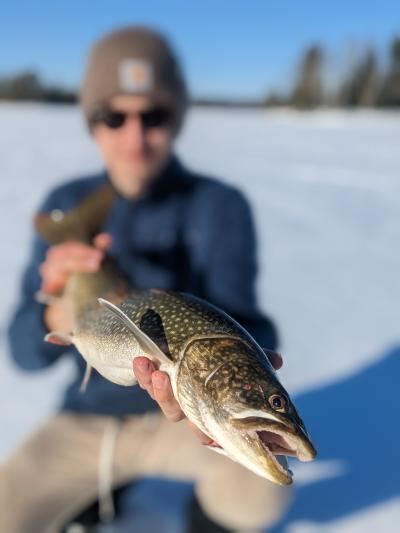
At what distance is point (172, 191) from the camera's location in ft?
7.75

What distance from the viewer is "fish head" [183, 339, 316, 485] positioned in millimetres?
642

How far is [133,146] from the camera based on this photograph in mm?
2098

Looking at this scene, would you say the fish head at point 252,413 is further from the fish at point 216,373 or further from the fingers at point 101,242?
the fingers at point 101,242

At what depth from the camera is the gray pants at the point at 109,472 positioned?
181 centimetres

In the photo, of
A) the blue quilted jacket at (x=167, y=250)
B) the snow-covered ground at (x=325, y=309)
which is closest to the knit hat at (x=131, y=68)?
the blue quilted jacket at (x=167, y=250)

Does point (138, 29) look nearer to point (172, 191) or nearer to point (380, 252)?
point (172, 191)

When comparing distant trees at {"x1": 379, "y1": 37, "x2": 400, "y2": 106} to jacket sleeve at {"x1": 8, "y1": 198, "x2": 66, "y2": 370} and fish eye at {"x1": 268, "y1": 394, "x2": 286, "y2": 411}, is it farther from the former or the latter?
fish eye at {"x1": 268, "y1": 394, "x2": 286, "y2": 411}

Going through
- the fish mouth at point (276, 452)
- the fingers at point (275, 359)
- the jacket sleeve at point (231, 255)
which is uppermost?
the fingers at point (275, 359)

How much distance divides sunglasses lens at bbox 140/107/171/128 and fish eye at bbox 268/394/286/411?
1.61 meters

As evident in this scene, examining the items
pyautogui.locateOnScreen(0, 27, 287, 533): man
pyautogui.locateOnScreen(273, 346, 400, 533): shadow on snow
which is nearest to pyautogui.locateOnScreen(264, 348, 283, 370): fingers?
pyautogui.locateOnScreen(0, 27, 287, 533): man

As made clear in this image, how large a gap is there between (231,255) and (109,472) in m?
0.93

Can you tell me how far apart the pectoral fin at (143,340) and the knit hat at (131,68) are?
1.51 metres

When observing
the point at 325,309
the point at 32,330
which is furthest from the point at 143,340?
the point at 325,309

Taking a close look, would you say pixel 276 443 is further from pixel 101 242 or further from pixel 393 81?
pixel 393 81
